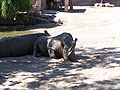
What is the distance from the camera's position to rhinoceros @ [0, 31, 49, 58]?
9977mm

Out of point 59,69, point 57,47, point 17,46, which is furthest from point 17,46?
point 59,69

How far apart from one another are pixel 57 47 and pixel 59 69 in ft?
3.77

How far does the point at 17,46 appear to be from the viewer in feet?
33.2

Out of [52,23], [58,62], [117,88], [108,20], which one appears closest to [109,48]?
Answer: [58,62]

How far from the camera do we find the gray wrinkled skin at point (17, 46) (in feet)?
32.7

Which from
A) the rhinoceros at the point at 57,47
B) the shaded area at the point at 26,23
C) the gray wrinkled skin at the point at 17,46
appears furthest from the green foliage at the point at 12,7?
the rhinoceros at the point at 57,47

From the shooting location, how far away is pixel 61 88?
6949 millimetres

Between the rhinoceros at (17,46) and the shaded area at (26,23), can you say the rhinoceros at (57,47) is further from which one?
the shaded area at (26,23)

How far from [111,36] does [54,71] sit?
18.4 feet

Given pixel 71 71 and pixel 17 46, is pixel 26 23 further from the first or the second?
pixel 71 71

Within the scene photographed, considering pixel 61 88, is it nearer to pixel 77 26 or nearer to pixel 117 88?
pixel 117 88

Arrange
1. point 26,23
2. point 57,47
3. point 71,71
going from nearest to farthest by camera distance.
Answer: point 71,71 < point 57,47 < point 26,23

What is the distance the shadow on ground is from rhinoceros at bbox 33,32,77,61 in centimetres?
19

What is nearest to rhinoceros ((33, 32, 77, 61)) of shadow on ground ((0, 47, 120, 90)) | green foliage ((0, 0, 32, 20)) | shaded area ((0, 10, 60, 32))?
shadow on ground ((0, 47, 120, 90))
